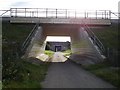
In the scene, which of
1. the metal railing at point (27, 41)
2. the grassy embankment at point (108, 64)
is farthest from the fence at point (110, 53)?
the metal railing at point (27, 41)

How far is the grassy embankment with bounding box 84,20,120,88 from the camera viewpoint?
20.8 metres

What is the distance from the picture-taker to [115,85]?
724 inches

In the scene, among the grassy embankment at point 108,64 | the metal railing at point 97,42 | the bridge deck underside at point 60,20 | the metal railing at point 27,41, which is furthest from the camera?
the bridge deck underside at point 60,20

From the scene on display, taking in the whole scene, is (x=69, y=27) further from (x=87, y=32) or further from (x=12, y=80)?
(x=12, y=80)

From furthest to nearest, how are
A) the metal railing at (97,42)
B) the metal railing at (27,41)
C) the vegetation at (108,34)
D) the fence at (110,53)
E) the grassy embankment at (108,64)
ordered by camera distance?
the vegetation at (108,34) → the metal railing at (27,41) → the metal railing at (97,42) → the fence at (110,53) → the grassy embankment at (108,64)

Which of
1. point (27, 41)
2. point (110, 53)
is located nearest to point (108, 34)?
point (27, 41)

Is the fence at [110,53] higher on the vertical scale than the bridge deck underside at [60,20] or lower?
lower

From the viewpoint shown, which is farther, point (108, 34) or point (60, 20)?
point (60, 20)

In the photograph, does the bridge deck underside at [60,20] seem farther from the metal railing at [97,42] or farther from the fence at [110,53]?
the fence at [110,53]

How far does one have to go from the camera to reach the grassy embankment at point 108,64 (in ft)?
68.4

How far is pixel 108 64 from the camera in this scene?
27812mm

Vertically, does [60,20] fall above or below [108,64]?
above

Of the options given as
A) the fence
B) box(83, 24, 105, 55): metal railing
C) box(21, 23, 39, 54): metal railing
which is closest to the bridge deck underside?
box(21, 23, 39, 54): metal railing

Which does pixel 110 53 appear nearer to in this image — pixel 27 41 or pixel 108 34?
pixel 27 41
